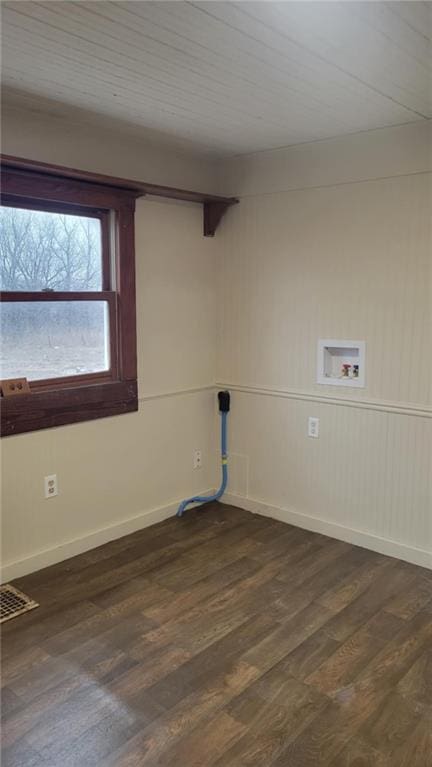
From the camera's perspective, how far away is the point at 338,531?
357cm

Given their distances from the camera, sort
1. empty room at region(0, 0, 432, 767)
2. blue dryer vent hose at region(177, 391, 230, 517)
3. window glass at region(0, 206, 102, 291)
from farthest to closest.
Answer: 1. blue dryer vent hose at region(177, 391, 230, 517)
2. window glass at region(0, 206, 102, 291)
3. empty room at region(0, 0, 432, 767)

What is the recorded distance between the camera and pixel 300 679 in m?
2.26

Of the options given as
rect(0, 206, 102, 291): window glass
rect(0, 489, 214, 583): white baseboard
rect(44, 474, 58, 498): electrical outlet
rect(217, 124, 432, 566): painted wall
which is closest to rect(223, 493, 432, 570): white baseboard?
rect(217, 124, 432, 566): painted wall

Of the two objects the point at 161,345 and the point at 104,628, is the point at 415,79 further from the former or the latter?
the point at 104,628

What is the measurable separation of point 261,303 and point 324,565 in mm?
1694

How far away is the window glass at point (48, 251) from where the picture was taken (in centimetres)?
286

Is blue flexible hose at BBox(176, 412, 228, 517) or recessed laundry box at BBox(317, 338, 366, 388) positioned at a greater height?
recessed laundry box at BBox(317, 338, 366, 388)

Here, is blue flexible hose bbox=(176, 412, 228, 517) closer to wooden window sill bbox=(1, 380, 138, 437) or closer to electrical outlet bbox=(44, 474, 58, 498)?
wooden window sill bbox=(1, 380, 138, 437)

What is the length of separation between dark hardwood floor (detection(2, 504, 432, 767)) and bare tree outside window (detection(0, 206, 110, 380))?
1.13 m

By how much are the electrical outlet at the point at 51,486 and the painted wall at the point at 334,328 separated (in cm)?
138

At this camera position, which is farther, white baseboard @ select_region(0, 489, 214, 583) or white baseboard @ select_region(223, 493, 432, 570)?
white baseboard @ select_region(223, 493, 432, 570)

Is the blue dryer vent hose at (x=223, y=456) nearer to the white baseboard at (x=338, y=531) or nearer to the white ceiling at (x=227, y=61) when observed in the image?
the white baseboard at (x=338, y=531)

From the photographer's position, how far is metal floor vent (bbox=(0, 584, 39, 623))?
8.80 ft

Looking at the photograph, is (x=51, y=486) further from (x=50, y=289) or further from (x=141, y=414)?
(x=50, y=289)
